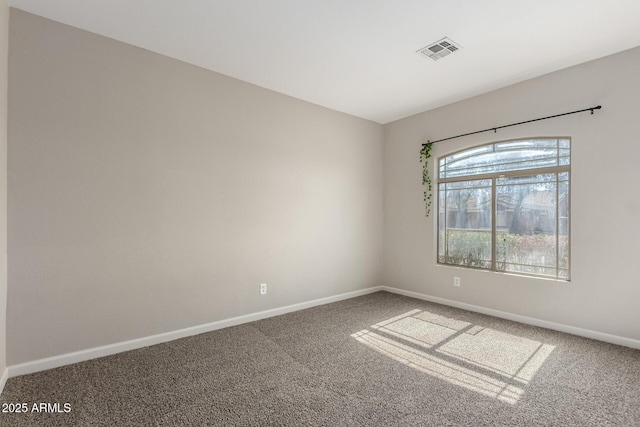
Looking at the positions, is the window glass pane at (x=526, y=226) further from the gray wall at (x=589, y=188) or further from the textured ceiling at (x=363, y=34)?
the textured ceiling at (x=363, y=34)

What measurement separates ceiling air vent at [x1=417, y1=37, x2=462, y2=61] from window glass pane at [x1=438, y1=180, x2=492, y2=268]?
1779 mm

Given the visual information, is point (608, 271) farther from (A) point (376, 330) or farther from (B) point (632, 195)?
(A) point (376, 330)

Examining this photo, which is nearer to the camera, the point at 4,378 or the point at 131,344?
the point at 4,378

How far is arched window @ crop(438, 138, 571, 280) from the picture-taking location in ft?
10.9

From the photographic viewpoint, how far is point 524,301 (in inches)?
136

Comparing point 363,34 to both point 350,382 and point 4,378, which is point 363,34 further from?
point 4,378

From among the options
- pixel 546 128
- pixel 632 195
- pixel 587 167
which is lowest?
pixel 632 195

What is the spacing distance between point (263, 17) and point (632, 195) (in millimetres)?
3641

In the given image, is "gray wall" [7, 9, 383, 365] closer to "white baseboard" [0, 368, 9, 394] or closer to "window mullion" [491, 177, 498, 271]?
"white baseboard" [0, 368, 9, 394]

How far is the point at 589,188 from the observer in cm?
304

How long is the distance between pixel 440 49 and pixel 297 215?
2403 mm

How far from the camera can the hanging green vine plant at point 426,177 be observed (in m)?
4.38

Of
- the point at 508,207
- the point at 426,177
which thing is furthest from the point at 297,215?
the point at 508,207

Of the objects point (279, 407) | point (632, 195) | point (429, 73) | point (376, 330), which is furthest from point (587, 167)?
point (279, 407)
